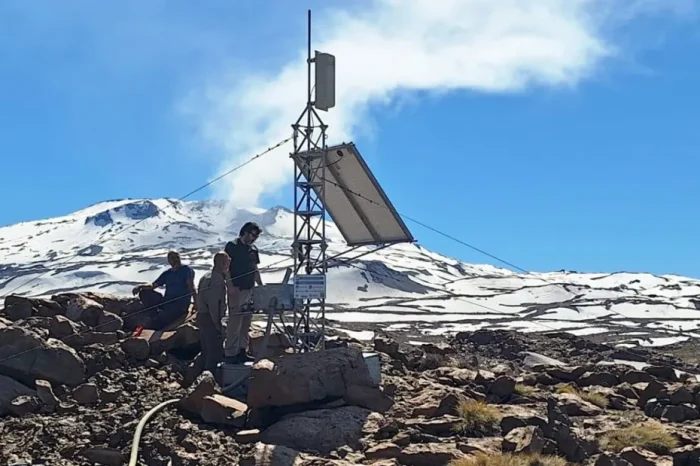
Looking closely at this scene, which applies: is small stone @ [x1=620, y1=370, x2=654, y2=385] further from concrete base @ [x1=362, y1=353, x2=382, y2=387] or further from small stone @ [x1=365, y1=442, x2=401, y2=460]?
small stone @ [x1=365, y1=442, x2=401, y2=460]

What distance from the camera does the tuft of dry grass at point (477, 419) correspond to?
11.7 meters

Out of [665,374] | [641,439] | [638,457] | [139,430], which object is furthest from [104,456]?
[665,374]

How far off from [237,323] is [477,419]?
449 cm

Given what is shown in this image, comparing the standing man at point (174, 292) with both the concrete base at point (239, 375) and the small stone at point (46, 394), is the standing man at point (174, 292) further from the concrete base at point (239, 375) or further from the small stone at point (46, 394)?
the small stone at point (46, 394)

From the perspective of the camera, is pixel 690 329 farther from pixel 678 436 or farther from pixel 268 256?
pixel 268 256

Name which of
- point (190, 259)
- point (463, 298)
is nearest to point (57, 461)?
point (463, 298)

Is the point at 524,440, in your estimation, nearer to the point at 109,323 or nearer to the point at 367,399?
the point at 367,399

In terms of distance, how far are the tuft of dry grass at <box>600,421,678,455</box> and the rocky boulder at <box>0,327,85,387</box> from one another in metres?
7.95

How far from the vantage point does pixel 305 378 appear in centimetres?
1225

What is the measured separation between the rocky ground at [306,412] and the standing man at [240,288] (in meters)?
0.96

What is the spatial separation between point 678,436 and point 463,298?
398 ft

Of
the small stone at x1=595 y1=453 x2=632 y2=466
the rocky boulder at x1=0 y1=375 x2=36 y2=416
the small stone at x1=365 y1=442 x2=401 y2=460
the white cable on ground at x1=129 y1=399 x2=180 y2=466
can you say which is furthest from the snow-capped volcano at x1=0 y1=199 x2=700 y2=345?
the small stone at x1=595 y1=453 x2=632 y2=466

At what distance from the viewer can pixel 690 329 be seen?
78500mm

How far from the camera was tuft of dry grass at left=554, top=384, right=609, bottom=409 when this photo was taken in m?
14.1
